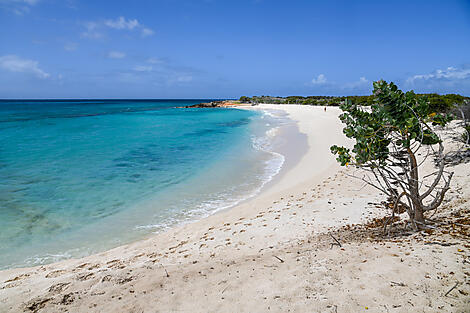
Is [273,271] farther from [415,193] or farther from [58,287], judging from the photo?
[58,287]

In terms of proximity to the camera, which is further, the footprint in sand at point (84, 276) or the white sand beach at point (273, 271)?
the footprint in sand at point (84, 276)

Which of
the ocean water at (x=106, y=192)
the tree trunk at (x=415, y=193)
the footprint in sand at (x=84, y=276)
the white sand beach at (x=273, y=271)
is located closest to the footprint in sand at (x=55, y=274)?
the white sand beach at (x=273, y=271)

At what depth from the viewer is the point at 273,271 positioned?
391 centimetres

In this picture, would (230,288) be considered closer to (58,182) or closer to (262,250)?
(262,250)

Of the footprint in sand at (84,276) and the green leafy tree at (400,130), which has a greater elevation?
the green leafy tree at (400,130)

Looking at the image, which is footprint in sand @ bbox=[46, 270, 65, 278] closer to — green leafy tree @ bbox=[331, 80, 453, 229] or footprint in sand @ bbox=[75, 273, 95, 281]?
footprint in sand @ bbox=[75, 273, 95, 281]

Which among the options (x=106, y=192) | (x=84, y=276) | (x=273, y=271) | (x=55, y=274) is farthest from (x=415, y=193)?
(x=106, y=192)

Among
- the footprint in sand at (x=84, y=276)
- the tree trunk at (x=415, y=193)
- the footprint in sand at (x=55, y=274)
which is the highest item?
the tree trunk at (x=415, y=193)

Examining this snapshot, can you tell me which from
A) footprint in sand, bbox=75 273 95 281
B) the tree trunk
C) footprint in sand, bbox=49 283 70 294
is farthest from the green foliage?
footprint in sand, bbox=49 283 70 294

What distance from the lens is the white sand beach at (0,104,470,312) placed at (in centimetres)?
305

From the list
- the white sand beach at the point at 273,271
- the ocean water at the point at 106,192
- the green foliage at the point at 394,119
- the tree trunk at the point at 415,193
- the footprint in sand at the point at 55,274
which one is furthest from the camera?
the ocean water at the point at 106,192

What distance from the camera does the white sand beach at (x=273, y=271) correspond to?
305cm

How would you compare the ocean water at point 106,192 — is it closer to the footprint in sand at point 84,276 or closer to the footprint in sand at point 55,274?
the footprint in sand at point 55,274

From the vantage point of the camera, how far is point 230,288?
362 centimetres
